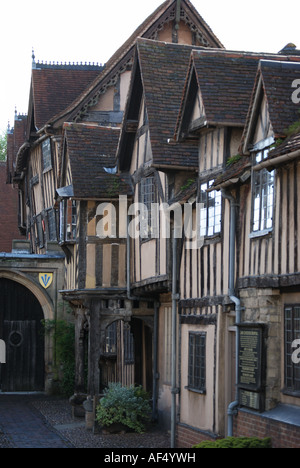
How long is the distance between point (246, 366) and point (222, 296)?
5.39ft

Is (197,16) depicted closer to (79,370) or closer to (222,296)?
(79,370)

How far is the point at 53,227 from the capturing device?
29.1 meters

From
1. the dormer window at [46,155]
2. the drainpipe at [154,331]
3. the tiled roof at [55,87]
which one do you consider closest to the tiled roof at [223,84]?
the drainpipe at [154,331]

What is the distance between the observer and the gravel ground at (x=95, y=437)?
16.5 m

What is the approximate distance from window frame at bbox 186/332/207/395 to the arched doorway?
1122 cm

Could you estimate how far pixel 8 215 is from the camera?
141 ft

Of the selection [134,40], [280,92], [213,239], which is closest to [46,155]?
[134,40]

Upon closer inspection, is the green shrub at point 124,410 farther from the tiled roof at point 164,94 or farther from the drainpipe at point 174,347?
the tiled roof at point 164,94

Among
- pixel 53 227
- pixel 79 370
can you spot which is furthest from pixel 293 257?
pixel 53 227

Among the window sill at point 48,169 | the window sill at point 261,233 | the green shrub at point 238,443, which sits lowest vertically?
the green shrub at point 238,443

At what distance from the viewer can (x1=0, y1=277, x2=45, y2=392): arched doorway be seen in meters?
26.4

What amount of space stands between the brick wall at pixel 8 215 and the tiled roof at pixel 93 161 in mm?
21186

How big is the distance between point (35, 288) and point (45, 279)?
1.29ft

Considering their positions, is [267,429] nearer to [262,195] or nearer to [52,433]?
[262,195]
